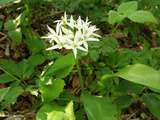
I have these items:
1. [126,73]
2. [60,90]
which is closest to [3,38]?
[60,90]

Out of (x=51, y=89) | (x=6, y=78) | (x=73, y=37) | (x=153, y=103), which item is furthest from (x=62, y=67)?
(x=153, y=103)

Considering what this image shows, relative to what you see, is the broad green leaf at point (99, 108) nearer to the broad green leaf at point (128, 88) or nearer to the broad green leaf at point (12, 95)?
the broad green leaf at point (128, 88)

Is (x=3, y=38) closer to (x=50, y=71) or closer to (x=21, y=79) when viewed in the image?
(x=21, y=79)

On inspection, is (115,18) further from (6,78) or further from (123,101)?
(6,78)

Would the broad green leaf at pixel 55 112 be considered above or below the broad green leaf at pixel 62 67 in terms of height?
below

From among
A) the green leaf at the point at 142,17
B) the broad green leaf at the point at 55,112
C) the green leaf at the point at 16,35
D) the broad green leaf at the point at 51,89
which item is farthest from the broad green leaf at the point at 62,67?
the green leaf at the point at 16,35

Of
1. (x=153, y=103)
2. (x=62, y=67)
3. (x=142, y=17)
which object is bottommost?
(x=153, y=103)
